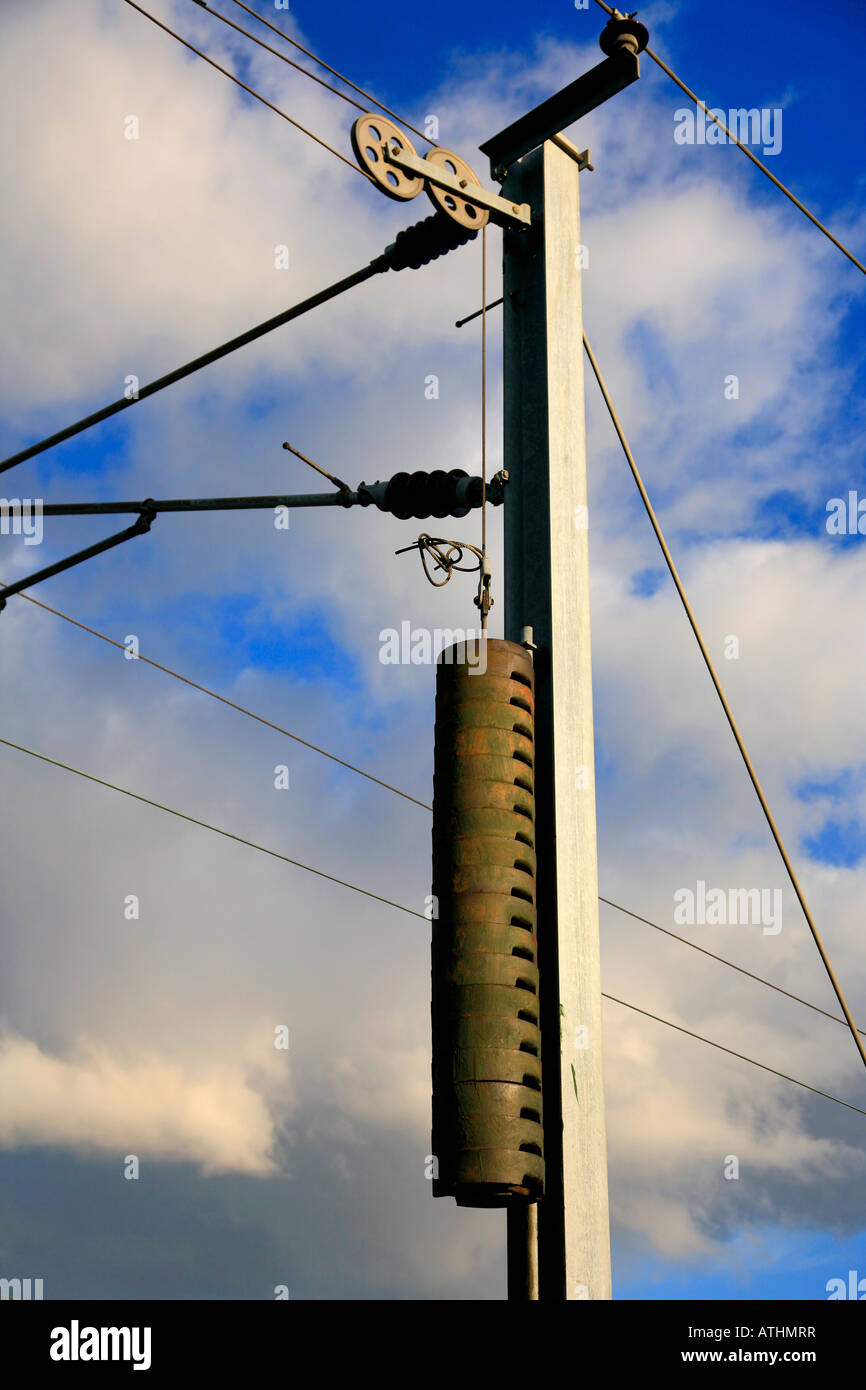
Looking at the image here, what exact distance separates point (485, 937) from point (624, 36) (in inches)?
186

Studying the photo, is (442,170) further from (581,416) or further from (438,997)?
(438,997)

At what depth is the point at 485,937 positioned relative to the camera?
222 inches

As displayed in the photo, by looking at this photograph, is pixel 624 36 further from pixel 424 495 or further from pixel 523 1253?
pixel 523 1253

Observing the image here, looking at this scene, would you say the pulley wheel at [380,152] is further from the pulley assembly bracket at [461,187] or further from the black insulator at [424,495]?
the black insulator at [424,495]

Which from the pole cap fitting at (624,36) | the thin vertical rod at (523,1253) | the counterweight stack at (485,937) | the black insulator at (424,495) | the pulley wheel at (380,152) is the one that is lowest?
the thin vertical rod at (523,1253)

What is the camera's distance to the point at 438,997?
18.5 feet

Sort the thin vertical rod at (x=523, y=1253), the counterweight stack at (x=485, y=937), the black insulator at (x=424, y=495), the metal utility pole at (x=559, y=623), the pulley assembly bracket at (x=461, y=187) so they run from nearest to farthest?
the counterweight stack at (x=485, y=937) < the thin vertical rod at (x=523, y=1253) < the metal utility pole at (x=559, y=623) < the pulley assembly bracket at (x=461, y=187) < the black insulator at (x=424, y=495)

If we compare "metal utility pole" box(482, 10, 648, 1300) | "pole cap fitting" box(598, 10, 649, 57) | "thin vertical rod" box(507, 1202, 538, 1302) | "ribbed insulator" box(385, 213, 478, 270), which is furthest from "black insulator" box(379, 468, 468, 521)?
"thin vertical rod" box(507, 1202, 538, 1302)

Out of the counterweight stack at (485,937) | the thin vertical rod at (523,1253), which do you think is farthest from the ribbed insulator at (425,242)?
the thin vertical rod at (523,1253)

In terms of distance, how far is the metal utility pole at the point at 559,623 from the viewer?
5840 millimetres

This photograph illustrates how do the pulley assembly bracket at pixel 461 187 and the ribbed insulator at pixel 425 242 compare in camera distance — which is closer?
the pulley assembly bracket at pixel 461 187

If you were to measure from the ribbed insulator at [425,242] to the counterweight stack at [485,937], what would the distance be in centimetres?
242
